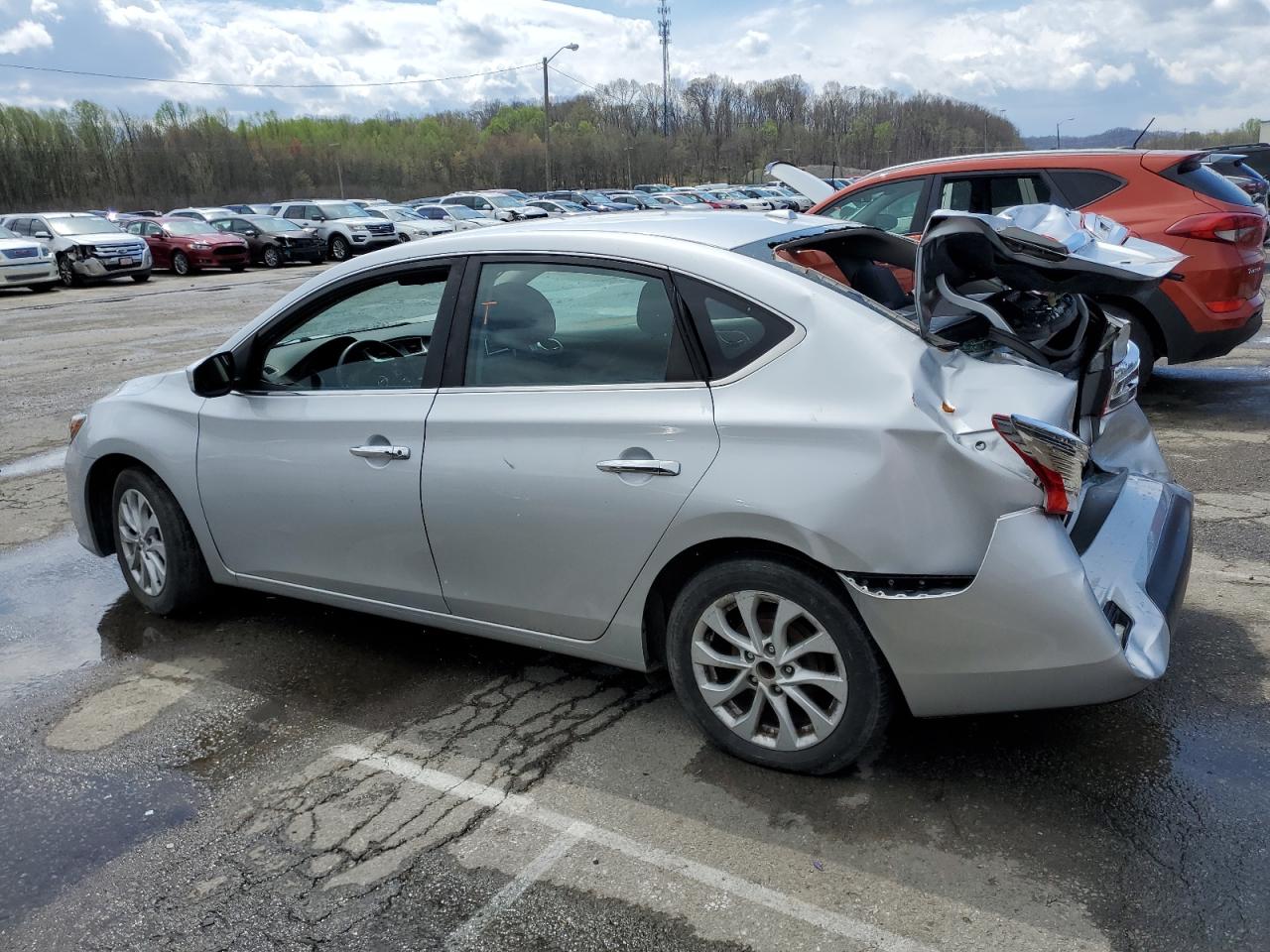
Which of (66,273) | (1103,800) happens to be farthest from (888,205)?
(66,273)

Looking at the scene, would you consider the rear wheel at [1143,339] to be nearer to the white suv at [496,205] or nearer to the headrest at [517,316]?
the headrest at [517,316]

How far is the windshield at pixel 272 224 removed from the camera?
3094 centimetres

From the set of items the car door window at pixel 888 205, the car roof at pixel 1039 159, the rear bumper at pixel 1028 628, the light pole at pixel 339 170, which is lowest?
the rear bumper at pixel 1028 628

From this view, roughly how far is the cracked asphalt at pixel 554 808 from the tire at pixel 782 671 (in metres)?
0.13

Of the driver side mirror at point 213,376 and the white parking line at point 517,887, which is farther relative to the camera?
the driver side mirror at point 213,376

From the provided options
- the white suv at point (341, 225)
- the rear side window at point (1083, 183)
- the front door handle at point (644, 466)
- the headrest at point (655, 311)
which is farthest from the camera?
the white suv at point (341, 225)

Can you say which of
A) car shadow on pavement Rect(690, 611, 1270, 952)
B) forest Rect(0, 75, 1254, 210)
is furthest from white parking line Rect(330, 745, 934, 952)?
forest Rect(0, 75, 1254, 210)

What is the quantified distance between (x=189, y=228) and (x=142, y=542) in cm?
→ 2745

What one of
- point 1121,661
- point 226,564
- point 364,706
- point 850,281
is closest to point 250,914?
point 364,706

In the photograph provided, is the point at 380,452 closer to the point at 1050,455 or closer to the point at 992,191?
the point at 1050,455

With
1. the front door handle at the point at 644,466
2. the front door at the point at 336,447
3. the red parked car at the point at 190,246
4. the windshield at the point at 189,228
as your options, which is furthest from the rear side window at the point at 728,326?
the windshield at the point at 189,228

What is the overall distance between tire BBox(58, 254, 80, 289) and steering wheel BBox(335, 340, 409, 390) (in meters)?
24.8

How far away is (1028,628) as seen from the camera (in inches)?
111

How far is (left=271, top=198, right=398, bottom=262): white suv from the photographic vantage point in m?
32.0
